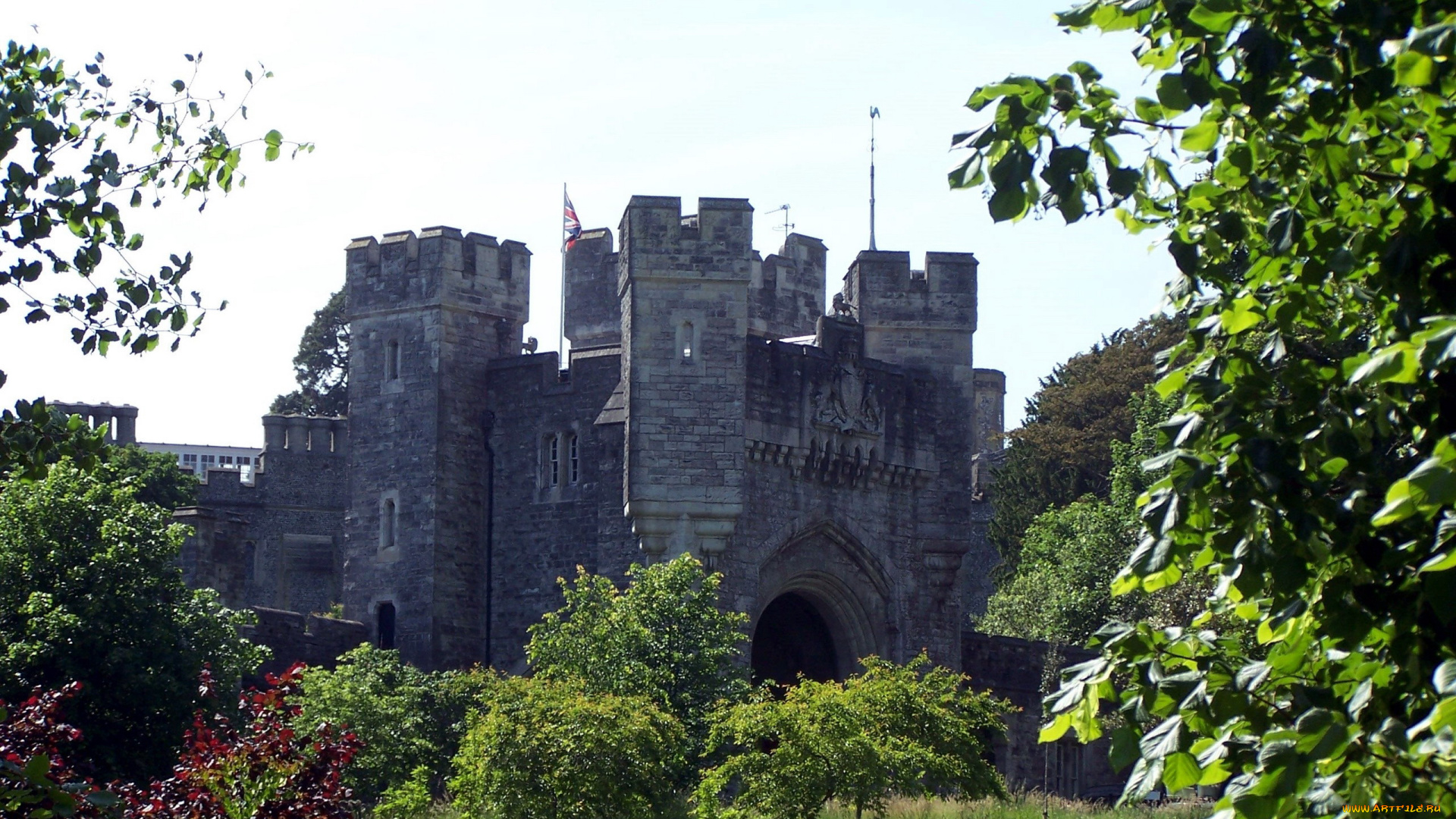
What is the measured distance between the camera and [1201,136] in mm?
7613

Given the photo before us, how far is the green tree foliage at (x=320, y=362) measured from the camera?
61.3 metres

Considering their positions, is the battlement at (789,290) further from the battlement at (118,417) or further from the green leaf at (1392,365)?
the green leaf at (1392,365)

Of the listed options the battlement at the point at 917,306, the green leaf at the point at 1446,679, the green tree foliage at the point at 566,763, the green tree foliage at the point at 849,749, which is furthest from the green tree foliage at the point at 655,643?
the green leaf at the point at 1446,679

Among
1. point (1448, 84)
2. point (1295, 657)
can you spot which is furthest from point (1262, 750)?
point (1448, 84)

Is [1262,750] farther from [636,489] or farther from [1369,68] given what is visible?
[636,489]

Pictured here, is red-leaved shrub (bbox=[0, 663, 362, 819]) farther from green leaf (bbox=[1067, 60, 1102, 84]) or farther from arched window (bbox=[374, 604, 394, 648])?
arched window (bbox=[374, 604, 394, 648])

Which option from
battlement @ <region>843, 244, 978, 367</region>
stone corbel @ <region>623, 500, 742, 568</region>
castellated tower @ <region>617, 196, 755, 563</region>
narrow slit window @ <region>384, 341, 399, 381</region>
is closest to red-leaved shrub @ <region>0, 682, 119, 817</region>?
stone corbel @ <region>623, 500, 742, 568</region>

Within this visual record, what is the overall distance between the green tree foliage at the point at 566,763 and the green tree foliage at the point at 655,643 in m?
2.17

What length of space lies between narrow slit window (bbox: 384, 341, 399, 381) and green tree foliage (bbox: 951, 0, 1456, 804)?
90.4 ft

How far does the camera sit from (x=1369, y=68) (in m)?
7.29

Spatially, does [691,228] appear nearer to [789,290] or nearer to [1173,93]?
[789,290]

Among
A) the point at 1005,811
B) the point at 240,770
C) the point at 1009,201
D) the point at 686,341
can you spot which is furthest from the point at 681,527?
the point at 1009,201

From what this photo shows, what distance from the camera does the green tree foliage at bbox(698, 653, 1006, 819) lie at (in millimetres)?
23625

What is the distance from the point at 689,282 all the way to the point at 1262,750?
2505 centimetres
